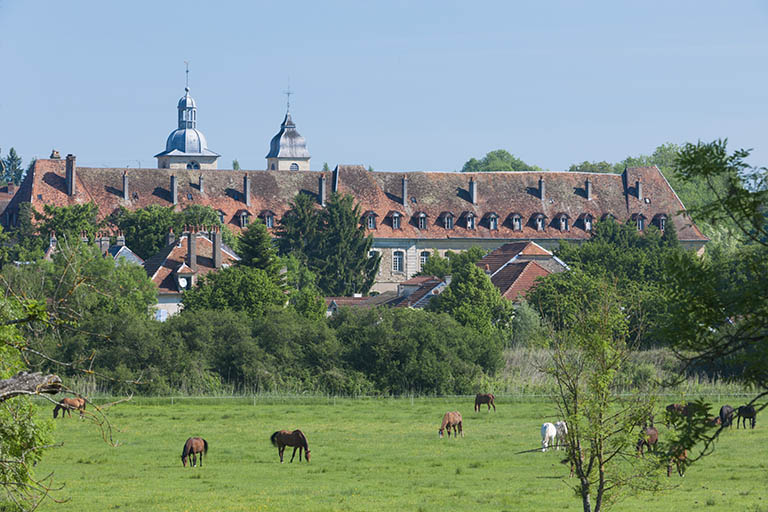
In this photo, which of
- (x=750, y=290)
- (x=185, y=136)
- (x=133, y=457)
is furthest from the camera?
(x=185, y=136)

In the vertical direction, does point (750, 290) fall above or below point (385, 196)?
below

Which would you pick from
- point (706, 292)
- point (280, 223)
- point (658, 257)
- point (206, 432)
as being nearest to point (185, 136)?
point (280, 223)

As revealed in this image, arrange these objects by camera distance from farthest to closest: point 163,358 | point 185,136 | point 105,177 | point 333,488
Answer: point 185,136, point 105,177, point 163,358, point 333,488

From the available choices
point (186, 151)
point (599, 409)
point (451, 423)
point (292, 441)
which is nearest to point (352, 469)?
point (292, 441)

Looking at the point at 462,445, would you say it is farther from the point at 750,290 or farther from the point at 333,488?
the point at 750,290

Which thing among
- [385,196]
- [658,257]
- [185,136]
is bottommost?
[658,257]

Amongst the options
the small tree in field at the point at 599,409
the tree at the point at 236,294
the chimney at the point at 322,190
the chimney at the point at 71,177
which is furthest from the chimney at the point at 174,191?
the small tree in field at the point at 599,409

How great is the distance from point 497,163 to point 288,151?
3052 centimetres

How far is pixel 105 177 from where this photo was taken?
4744 inches

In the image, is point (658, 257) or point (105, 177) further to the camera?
point (105, 177)

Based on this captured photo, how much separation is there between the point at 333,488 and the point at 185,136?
495ft

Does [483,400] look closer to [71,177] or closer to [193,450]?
[193,450]

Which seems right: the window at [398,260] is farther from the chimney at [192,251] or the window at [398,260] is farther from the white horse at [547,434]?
the white horse at [547,434]

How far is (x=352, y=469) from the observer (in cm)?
3175
